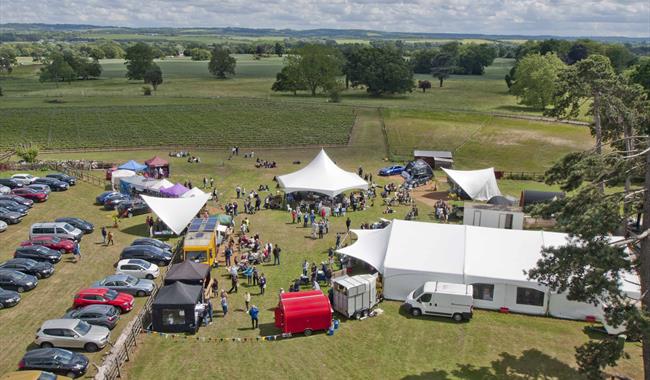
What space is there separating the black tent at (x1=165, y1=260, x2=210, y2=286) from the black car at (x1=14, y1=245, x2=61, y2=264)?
8112 mm

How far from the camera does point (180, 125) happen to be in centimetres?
7275

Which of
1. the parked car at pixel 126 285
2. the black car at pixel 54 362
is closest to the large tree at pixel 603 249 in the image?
the black car at pixel 54 362

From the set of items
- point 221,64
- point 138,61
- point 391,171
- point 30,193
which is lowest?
point 391,171

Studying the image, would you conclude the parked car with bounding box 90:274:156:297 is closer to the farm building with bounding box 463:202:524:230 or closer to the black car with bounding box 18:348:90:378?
the black car with bounding box 18:348:90:378

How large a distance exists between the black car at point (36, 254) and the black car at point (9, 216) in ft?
22.7

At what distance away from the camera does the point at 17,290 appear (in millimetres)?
24875

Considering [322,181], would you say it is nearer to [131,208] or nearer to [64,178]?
[131,208]

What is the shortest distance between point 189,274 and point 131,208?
14.9 metres

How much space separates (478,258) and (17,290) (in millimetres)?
21555

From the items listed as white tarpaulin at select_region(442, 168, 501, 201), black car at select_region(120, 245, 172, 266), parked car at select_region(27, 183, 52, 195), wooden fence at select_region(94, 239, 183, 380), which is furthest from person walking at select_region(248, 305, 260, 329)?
parked car at select_region(27, 183, 52, 195)

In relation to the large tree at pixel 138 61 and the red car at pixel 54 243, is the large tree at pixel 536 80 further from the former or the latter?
the large tree at pixel 138 61

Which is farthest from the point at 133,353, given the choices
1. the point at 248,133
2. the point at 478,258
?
the point at 248,133

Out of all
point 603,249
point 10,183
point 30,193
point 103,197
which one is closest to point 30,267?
point 103,197

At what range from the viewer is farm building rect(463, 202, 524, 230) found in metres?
33.2
